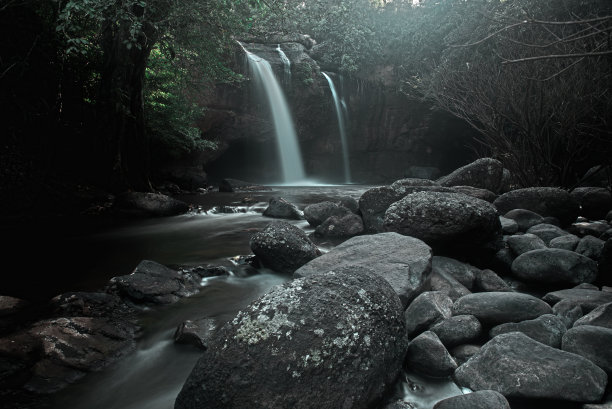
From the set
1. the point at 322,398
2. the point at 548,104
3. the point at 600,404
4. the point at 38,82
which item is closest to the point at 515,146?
the point at 548,104

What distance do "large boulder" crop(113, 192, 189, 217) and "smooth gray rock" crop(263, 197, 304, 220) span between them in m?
2.46

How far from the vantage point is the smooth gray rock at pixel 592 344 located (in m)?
2.41

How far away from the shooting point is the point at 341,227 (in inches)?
274

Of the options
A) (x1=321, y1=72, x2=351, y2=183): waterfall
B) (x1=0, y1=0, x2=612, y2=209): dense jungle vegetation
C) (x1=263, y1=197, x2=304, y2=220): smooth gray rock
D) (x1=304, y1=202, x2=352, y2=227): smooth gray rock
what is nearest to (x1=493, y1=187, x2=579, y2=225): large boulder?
(x1=0, y1=0, x2=612, y2=209): dense jungle vegetation

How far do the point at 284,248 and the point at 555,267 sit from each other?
3104 millimetres

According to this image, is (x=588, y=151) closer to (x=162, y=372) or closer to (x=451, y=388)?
(x=451, y=388)

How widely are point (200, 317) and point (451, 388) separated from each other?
93.8 inches

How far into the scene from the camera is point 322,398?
6.52 ft

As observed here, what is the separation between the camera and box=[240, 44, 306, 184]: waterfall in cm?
2017

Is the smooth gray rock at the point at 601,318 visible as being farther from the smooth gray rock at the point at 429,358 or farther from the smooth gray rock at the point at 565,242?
the smooth gray rock at the point at 565,242

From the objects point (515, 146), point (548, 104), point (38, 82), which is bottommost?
point (515, 146)

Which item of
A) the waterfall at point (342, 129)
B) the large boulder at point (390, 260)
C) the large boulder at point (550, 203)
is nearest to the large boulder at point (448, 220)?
the large boulder at point (390, 260)

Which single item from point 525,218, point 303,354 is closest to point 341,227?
point 525,218

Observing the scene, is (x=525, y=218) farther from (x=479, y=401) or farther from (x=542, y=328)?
(x=479, y=401)
